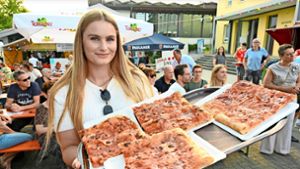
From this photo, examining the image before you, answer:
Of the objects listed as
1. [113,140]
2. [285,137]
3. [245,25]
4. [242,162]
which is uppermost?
[245,25]

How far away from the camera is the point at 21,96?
4449 millimetres

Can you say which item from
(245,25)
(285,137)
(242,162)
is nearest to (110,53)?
(242,162)

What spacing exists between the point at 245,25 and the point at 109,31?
64.8 ft

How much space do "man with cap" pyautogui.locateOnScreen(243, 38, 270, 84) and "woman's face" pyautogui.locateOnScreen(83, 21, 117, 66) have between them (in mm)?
7579

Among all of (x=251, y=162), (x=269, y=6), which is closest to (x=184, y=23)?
(x=269, y=6)

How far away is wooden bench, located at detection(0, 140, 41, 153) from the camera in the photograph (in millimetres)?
3105

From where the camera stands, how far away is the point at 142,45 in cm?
830

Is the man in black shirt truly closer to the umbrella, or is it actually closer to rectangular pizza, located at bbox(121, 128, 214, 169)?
the umbrella

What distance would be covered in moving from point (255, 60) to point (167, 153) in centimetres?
780

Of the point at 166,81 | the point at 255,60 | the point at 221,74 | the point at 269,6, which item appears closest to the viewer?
the point at 221,74

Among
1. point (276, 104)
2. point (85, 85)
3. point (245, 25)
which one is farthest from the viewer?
point (245, 25)

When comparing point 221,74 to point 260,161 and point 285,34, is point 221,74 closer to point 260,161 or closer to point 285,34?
point 260,161

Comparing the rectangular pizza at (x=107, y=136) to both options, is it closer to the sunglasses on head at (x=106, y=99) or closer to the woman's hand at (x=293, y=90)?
the sunglasses on head at (x=106, y=99)

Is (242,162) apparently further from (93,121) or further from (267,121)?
(93,121)
